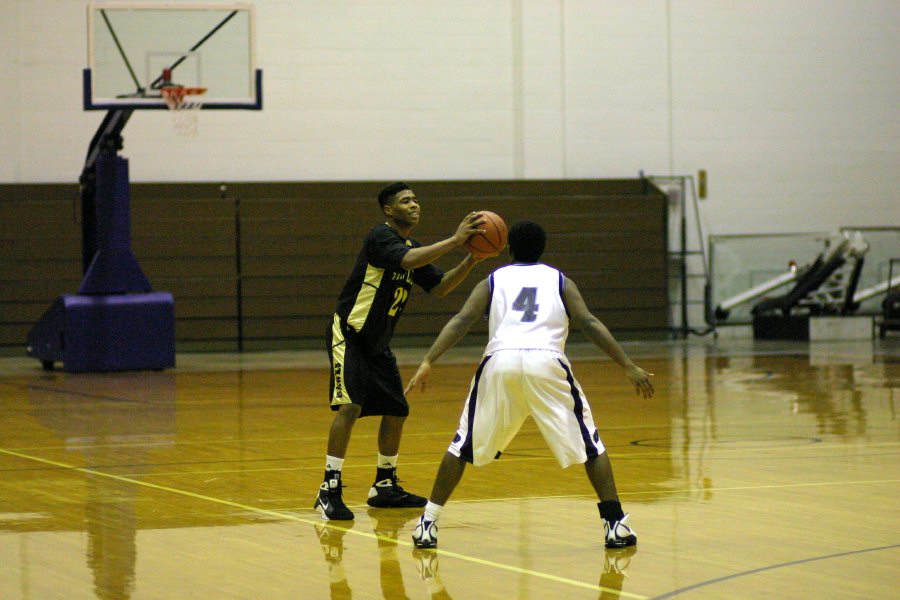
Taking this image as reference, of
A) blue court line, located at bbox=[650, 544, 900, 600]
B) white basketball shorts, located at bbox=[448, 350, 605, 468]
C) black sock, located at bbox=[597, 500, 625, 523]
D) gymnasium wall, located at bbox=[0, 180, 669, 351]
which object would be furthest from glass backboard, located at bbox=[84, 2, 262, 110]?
blue court line, located at bbox=[650, 544, 900, 600]

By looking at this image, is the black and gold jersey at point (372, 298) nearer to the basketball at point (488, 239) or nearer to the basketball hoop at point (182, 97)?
the basketball at point (488, 239)

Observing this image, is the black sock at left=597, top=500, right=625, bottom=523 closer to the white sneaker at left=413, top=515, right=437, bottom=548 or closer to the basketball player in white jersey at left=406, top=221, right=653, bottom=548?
the basketball player in white jersey at left=406, top=221, right=653, bottom=548

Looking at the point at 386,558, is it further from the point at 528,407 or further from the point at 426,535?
the point at 528,407

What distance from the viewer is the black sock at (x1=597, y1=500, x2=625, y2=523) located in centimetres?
573

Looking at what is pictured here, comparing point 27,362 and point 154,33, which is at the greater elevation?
point 154,33

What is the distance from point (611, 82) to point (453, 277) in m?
17.6

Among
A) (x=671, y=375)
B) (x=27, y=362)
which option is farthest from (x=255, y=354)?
(x=671, y=375)

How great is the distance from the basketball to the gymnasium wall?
15.5 m

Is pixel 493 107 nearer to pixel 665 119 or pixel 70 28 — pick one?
pixel 665 119

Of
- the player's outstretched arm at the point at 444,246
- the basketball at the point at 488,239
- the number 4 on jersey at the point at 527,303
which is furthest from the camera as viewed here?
the basketball at the point at 488,239

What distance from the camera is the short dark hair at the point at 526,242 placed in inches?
Result: 233

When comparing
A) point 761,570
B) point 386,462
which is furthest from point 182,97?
point 761,570

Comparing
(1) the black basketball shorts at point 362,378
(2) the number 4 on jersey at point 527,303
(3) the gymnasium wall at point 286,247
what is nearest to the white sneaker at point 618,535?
(2) the number 4 on jersey at point 527,303

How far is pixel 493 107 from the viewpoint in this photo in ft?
76.6
